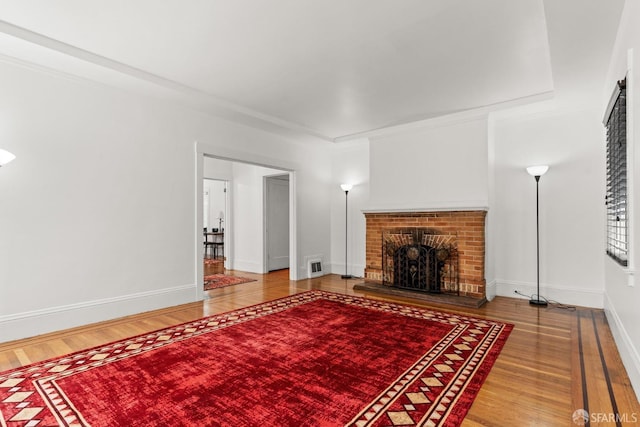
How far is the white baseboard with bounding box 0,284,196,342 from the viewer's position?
10.3 ft

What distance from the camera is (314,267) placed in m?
6.58

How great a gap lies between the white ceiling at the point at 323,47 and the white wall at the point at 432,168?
0.61 meters

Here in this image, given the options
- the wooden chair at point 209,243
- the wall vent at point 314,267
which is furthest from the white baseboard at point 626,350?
the wooden chair at point 209,243

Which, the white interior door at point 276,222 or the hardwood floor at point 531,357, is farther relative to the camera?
the white interior door at point 276,222

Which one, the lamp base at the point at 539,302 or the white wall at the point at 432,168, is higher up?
the white wall at the point at 432,168

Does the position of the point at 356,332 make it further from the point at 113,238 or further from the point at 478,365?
the point at 113,238

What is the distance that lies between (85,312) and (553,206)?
234 inches

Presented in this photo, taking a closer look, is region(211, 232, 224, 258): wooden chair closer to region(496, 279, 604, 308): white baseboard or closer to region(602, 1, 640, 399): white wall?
region(496, 279, 604, 308): white baseboard

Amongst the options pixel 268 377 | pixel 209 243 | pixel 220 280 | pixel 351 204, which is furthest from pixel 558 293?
pixel 209 243

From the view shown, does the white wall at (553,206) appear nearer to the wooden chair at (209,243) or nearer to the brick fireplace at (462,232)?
the brick fireplace at (462,232)

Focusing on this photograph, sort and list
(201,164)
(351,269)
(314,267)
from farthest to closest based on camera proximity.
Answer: (351,269), (314,267), (201,164)

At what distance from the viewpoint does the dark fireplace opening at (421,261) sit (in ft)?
16.1

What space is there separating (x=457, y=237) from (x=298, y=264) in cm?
287

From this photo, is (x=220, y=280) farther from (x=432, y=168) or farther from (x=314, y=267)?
(x=432, y=168)
